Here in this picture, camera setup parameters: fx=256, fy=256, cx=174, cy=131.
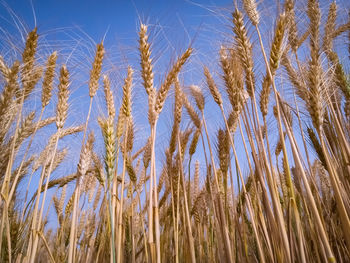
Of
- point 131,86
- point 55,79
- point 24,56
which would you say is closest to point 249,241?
point 131,86

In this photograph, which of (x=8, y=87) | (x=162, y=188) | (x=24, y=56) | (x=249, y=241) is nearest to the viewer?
(x=8, y=87)

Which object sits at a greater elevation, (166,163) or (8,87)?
(8,87)

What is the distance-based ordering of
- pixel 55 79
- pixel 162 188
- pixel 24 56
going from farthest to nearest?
pixel 162 188, pixel 55 79, pixel 24 56

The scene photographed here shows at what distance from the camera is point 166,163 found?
96.5 inches

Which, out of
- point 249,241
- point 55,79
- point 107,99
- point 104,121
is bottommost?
point 249,241

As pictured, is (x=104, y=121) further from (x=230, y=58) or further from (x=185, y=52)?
(x=230, y=58)

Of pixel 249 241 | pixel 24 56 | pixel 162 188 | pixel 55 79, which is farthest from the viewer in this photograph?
pixel 162 188

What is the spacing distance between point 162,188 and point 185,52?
174 cm

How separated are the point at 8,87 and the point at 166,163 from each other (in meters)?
1.41

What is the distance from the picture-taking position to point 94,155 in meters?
2.04

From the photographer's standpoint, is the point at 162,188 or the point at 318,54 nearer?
the point at 318,54

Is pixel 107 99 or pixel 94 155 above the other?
pixel 107 99

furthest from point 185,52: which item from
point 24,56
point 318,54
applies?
point 24,56

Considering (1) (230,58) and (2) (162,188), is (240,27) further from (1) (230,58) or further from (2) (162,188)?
(2) (162,188)
